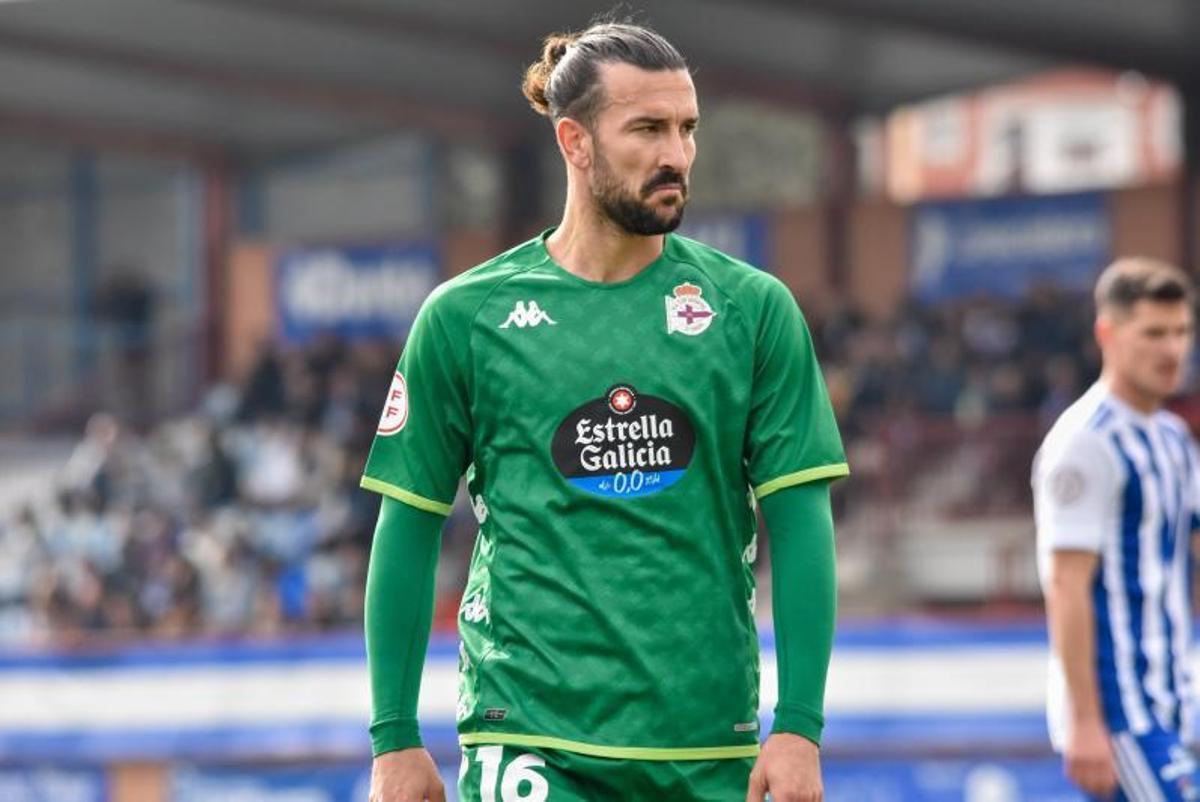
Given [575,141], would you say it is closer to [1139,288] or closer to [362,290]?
[1139,288]

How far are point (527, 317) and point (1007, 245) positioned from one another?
16352 millimetres

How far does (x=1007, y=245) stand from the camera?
800 inches

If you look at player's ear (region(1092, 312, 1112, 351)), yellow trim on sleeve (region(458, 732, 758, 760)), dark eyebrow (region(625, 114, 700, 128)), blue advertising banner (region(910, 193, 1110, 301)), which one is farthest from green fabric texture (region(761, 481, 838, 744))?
blue advertising banner (region(910, 193, 1110, 301))

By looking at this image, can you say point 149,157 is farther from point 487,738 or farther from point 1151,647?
point 487,738

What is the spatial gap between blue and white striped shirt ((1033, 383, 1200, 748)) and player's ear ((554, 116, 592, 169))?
2.44 m

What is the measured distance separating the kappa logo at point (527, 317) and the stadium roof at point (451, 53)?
1424 centimetres

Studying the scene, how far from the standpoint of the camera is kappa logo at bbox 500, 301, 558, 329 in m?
4.39

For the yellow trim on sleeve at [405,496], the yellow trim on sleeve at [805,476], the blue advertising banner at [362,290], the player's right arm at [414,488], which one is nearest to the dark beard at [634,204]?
the player's right arm at [414,488]

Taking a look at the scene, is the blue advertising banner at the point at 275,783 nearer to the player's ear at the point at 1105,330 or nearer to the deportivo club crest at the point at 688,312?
the player's ear at the point at 1105,330

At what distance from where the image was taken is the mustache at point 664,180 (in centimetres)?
424

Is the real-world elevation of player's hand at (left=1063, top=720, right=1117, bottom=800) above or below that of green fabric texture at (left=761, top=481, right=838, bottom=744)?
below

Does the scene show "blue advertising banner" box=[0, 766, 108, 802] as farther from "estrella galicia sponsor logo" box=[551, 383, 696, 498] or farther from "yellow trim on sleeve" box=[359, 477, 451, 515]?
"estrella galicia sponsor logo" box=[551, 383, 696, 498]

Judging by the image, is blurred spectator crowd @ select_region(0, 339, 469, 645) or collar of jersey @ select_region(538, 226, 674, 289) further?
blurred spectator crowd @ select_region(0, 339, 469, 645)

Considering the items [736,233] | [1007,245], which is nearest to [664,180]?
[1007,245]
